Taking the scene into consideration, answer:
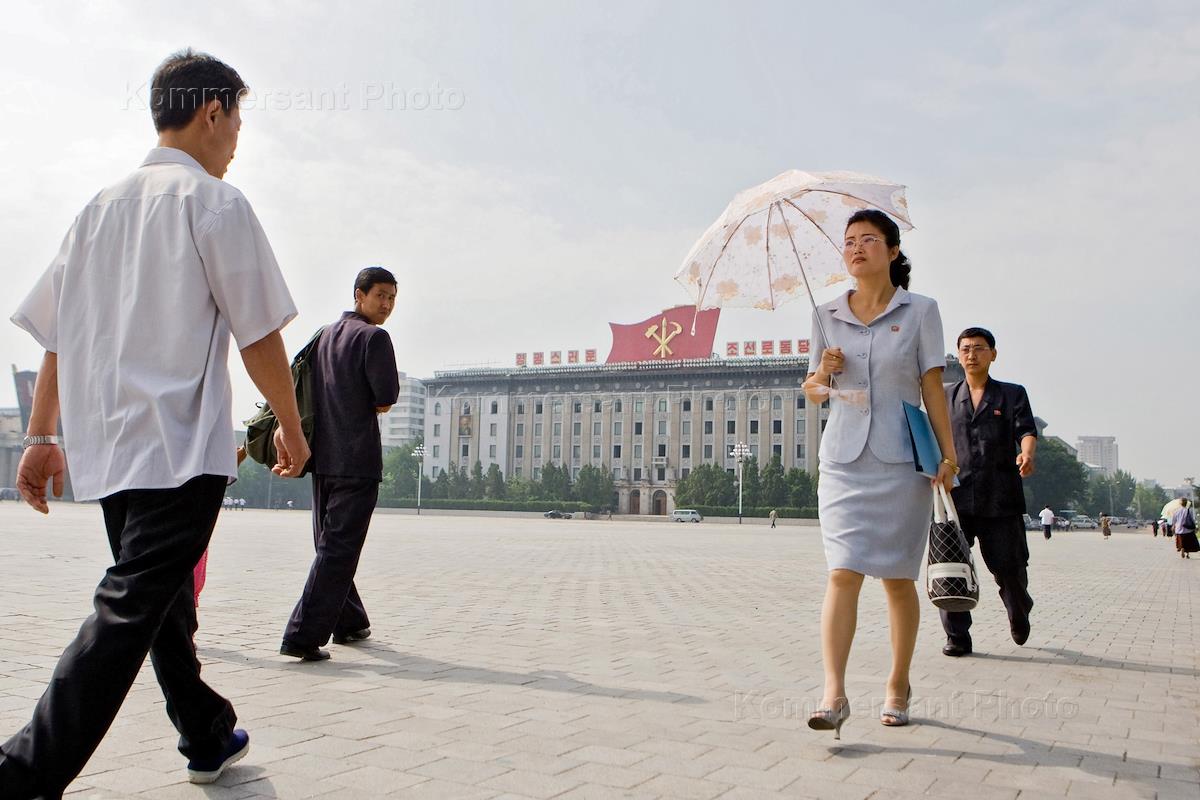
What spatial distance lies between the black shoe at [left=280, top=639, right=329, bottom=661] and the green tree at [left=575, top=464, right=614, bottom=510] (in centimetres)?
7878

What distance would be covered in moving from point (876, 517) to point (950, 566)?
0.49m

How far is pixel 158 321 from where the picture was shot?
2.54 m

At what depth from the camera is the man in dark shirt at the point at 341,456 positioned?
496cm

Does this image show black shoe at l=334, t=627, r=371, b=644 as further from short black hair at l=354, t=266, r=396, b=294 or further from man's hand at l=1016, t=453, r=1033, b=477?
man's hand at l=1016, t=453, r=1033, b=477

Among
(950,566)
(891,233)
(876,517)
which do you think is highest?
(891,233)

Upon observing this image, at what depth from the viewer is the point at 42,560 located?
11.5m

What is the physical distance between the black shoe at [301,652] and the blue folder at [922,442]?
3.08 meters

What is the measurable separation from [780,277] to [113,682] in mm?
3620

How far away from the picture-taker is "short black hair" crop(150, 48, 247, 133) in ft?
9.01

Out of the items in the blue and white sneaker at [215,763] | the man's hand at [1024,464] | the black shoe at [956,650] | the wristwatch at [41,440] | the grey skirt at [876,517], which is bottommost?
the black shoe at [956,650]

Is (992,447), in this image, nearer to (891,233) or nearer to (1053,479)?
(891,233)

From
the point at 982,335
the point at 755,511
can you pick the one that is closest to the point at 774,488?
the point at 755,511

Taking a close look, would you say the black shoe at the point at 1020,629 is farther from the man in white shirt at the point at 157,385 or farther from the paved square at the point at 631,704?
the man in white shirt at the point at 157,385

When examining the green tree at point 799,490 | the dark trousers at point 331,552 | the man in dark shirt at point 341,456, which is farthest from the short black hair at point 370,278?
the green tree at point 799,490
